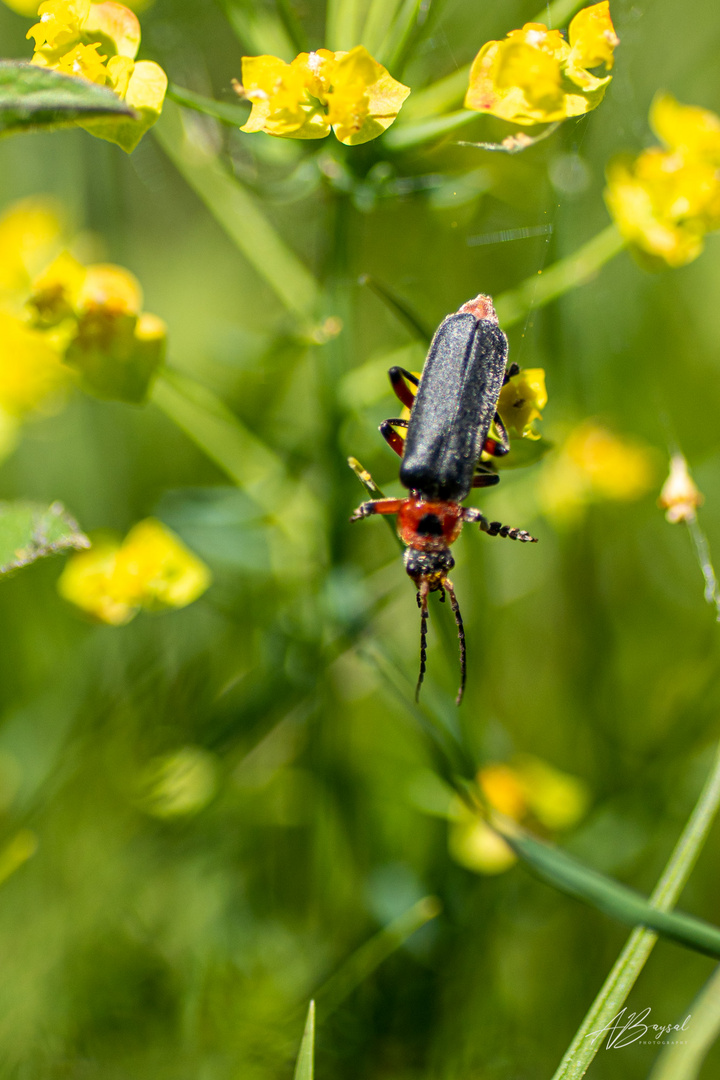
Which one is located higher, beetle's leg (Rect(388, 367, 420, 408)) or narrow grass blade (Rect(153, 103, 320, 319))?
narrow grass blade (Rect(153, 103, 320, 319))

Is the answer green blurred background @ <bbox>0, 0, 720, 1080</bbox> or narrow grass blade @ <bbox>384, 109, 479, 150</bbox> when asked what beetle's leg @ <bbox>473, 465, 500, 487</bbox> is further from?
narrow grass blade @ <bbox>384, 109, 479, 150</bbox>

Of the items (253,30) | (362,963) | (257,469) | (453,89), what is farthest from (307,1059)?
(253,30)

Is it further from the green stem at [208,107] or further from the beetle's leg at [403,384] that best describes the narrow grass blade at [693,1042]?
the green stem at [208,107]

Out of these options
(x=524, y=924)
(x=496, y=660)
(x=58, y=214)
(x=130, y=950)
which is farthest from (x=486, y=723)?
(x=58, y=214)

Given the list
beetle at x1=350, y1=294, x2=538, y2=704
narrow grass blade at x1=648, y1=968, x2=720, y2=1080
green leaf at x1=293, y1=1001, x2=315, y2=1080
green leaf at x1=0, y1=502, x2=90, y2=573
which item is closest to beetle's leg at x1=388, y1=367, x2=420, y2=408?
beetle at x1=350, y1=294, x2=538, y2=704

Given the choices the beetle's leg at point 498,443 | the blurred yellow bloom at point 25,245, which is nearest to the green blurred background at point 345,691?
the beetle's leg at point 498,443

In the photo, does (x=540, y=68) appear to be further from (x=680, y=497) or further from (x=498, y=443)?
(x=680, y=497)
